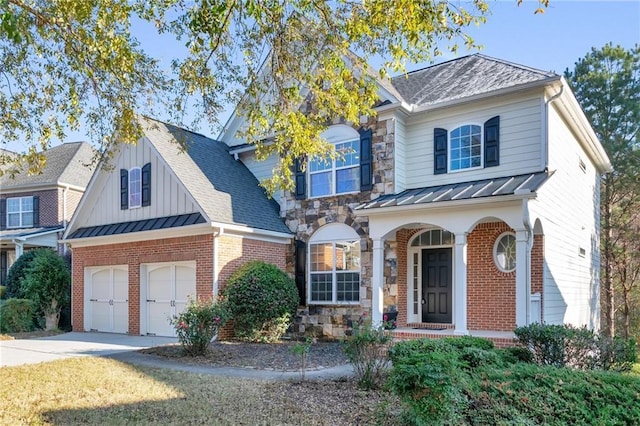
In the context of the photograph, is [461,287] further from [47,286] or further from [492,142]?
[47,286]

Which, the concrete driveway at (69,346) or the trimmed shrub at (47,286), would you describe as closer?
the concrete driveway at (69,346)

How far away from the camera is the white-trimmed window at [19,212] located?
2259 centimetres

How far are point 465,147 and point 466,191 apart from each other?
180cm

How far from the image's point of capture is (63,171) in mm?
22688

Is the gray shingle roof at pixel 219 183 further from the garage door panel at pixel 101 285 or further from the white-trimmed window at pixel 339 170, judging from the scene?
the garage door panel at pixel 101 285

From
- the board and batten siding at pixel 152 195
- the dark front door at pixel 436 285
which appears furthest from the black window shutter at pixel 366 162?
the board and batten siding at pixel 152 195

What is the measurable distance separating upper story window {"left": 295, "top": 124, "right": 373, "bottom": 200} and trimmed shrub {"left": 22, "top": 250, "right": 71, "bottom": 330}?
916cm

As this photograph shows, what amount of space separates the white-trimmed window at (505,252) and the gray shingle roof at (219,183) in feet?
19.1

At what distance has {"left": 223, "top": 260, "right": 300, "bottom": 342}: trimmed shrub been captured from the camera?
41.0ft

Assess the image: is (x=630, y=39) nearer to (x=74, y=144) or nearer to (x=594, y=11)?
(x=594, y=11)

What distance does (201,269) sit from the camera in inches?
515

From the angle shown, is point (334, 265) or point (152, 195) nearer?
point (334, 265)

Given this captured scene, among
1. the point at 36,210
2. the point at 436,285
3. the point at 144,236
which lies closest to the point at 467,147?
the point at 436,285

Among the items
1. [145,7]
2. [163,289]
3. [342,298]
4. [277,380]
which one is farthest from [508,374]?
[163,289]
